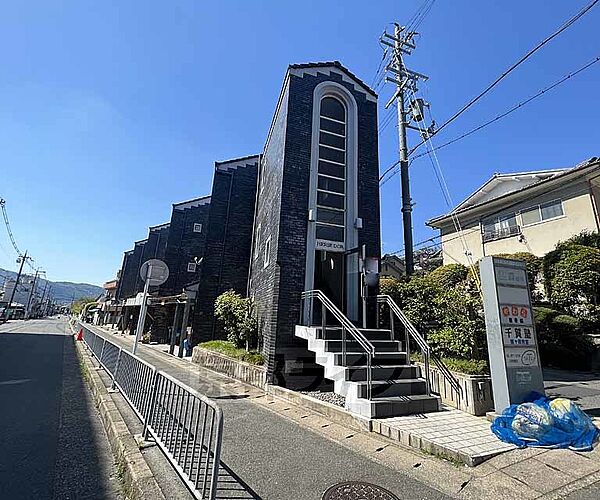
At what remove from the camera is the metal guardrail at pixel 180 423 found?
8.64ft

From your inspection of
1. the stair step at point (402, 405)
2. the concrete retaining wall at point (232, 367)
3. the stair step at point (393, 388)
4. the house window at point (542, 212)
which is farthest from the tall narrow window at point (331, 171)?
the house window at point (542, 212)

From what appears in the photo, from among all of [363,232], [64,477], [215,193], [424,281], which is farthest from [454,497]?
[215,193]

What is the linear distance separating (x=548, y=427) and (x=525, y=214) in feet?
51.0

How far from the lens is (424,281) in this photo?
27.2ft

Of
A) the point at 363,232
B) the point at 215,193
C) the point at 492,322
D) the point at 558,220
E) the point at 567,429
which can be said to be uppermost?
the point at 215,193

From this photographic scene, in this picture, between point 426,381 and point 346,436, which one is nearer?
point 346,436

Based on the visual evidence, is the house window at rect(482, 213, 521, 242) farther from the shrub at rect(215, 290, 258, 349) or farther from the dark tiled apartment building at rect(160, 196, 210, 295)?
the dark tiled apartment building at rect(160, 196, 210, 295)

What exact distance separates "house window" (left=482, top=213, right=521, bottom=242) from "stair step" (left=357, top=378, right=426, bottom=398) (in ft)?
48.2

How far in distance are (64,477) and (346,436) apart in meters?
3.44

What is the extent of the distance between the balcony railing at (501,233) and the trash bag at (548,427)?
48.9 feet

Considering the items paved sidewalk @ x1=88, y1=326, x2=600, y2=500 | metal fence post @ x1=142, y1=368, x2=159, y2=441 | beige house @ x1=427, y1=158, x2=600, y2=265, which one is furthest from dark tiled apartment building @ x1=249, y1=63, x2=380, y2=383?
beige house @ x1=427, y1=158, x2=600, y2=265

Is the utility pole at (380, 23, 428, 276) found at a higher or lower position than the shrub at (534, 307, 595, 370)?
higher

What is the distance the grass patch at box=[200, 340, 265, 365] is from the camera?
848 centimetres

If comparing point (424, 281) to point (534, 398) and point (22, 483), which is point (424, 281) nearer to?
point (534, 398)
